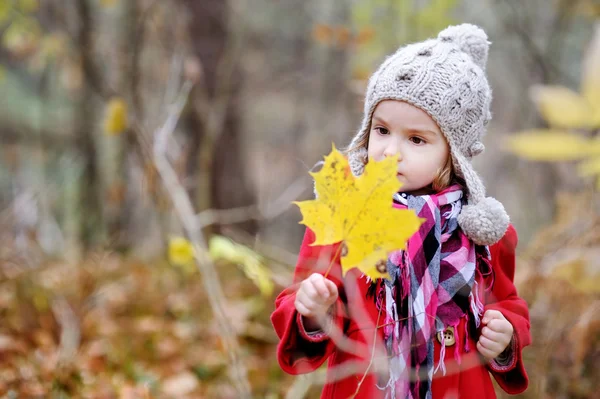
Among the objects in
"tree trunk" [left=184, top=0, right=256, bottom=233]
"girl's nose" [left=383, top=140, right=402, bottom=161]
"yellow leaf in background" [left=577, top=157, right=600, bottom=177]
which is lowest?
"tree trunk" [left=184, top=0, right=256, bottom=233]

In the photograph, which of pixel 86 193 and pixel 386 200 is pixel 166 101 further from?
pixel 86 193

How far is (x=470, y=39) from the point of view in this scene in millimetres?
1466

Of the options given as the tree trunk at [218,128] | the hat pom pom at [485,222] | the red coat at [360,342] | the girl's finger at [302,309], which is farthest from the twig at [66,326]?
the hat pom pom at [485,222]

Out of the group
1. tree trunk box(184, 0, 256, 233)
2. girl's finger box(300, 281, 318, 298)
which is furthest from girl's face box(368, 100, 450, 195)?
tree trunk box(184, 0, 256, 233)

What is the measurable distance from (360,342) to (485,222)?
424 mm

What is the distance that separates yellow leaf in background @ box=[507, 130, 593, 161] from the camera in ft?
3.31

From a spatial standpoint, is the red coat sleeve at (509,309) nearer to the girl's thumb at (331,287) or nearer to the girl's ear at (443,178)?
the girl's ear at (443,178)

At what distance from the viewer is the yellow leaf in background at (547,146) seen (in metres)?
1.01

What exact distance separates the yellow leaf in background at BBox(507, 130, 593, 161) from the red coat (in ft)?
1.49

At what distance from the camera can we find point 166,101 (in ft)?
8.85

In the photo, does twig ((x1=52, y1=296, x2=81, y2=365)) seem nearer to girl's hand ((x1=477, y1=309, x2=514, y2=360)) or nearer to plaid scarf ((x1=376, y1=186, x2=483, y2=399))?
plaid scarf ((x1=376, y1=186, x2=483, y2=399))

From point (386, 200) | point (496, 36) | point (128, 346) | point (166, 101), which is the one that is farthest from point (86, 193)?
point (386, 200)

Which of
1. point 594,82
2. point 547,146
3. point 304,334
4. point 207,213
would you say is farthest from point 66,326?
point 594,82

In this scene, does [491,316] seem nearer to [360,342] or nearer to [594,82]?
[360,342]
